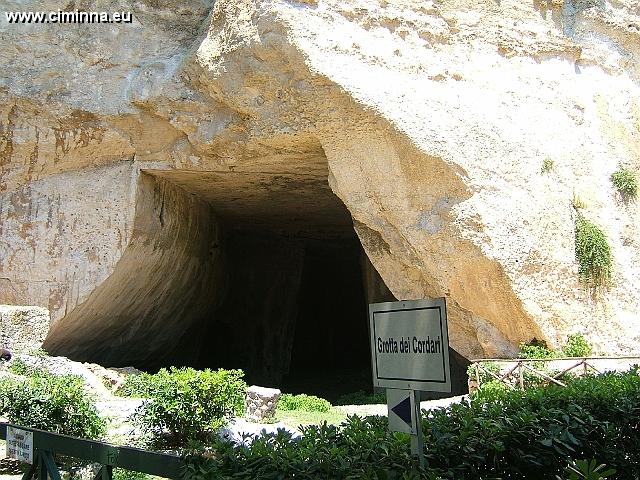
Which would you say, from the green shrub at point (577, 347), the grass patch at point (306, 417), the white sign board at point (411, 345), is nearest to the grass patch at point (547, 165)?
the green shrub at point (577, 347)

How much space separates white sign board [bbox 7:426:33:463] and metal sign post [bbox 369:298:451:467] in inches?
77.9

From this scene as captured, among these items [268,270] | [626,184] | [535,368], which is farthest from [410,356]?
[268,270]

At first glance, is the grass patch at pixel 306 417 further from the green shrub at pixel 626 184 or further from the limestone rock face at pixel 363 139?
the green shrub at pixel 626 184

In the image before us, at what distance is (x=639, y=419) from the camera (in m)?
4.04

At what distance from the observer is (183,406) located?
263 inches

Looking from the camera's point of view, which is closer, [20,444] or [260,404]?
[20,444]

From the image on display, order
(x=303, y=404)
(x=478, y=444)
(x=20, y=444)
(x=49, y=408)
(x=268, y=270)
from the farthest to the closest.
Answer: (x=268, y=270) < (x=303, y=404) < (x=49, y=408) < (x=20, y=444) < (x=478, y=444)

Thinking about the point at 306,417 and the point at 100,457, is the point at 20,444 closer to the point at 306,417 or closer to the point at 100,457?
the point at 100,457

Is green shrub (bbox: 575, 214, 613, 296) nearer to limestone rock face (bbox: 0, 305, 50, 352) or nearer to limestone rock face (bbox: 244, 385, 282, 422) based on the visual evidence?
limestone rock face (bbox: 244, 385, 282, 422)

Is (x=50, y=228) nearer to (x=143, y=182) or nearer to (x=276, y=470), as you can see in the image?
(x=143, y=182)

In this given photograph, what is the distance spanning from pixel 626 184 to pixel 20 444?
9.79m

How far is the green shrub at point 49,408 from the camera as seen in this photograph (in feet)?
20.2

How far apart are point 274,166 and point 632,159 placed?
20.8ft

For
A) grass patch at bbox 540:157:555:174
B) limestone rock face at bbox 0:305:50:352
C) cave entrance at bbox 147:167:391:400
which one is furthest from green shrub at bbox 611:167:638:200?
limestone rock face at bbox 0:305:50:352
